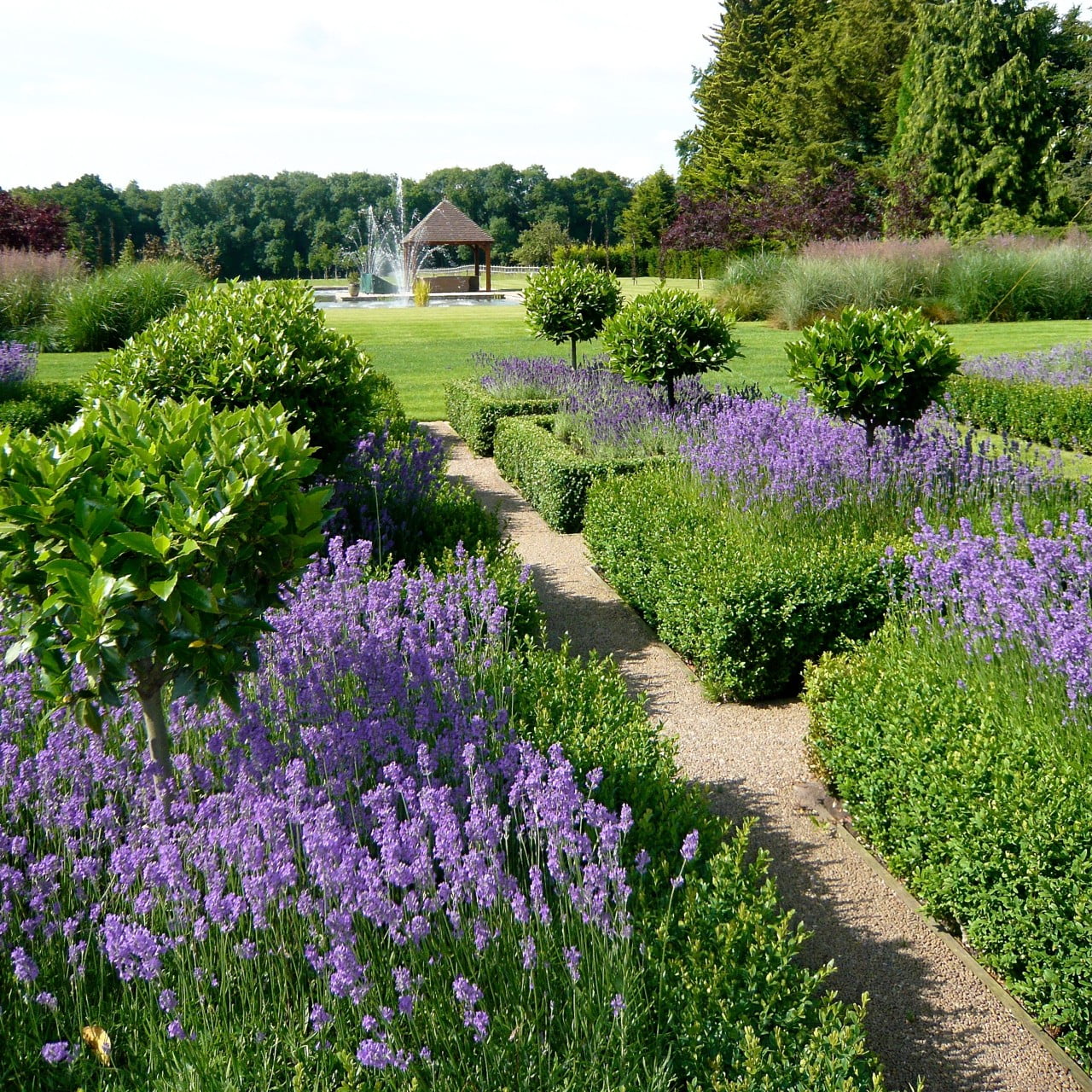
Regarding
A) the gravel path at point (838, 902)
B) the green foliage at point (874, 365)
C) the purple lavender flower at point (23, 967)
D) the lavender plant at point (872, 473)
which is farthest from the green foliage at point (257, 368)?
the purple lavender flower at point (23, 967)

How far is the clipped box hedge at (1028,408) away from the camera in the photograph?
10.3 meters

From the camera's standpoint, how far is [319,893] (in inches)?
104

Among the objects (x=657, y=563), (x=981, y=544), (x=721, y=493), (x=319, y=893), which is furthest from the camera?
(x=721, y=493)

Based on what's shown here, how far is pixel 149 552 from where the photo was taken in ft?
8.40

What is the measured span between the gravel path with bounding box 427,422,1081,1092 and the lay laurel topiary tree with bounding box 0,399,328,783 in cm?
175

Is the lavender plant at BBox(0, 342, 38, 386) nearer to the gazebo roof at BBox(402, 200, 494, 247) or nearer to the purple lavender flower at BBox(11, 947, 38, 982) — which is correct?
the purple lavender flower at BBox(11, 947, 38, 982)

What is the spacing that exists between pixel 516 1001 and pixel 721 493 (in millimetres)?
4595

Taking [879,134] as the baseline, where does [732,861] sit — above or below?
below

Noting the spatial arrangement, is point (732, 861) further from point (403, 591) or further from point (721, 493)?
point (721, 493)

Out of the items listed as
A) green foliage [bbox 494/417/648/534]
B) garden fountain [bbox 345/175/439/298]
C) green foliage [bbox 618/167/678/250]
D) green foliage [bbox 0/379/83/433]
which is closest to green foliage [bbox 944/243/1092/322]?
green foliage [bbox 494/417/648/534]

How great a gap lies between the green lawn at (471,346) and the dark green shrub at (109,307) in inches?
27.2

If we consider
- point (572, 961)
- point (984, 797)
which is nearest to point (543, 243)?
point (984, 797)

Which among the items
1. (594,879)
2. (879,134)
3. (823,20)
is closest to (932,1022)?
(594,879)

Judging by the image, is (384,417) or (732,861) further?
(384,417)
